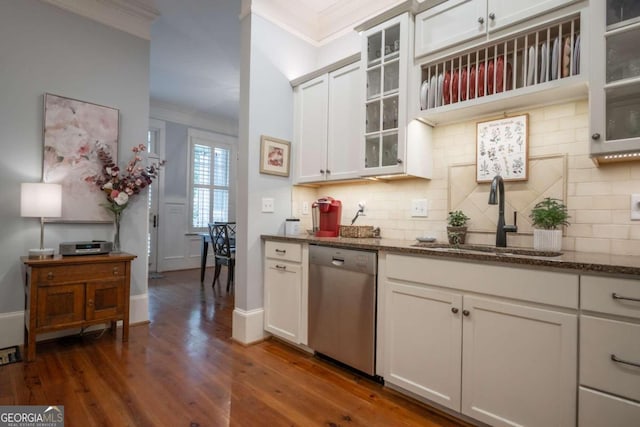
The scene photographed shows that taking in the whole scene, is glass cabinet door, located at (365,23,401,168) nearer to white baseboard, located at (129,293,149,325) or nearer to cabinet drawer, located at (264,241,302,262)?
cabinet drawer, located at (264,241,302,262)

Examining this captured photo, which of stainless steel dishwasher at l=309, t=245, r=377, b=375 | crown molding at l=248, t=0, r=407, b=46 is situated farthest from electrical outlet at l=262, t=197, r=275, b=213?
crown molding at l=248, t=0, r=407, b=46

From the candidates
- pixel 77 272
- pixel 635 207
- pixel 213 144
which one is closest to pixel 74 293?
pixel 77 272

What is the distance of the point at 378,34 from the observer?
91.6 inches

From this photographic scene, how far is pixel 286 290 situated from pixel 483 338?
1.47 m

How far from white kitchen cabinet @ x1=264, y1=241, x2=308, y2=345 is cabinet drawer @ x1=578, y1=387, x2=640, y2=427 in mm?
1619

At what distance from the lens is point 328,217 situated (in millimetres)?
2670

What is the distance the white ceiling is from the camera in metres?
2.85

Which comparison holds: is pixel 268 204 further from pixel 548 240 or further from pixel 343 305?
pixel 548 240

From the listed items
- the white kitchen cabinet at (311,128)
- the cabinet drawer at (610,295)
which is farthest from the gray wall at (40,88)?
the cabinet drawer at (610,295)

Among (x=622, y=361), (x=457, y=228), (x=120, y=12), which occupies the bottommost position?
(x=622, y=361)

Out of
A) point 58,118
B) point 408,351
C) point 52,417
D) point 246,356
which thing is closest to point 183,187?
point 58,118

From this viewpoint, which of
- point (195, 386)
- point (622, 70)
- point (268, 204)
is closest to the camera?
point (622, 70)

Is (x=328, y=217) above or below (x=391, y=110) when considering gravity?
below

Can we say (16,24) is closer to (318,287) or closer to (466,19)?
(318,287)
